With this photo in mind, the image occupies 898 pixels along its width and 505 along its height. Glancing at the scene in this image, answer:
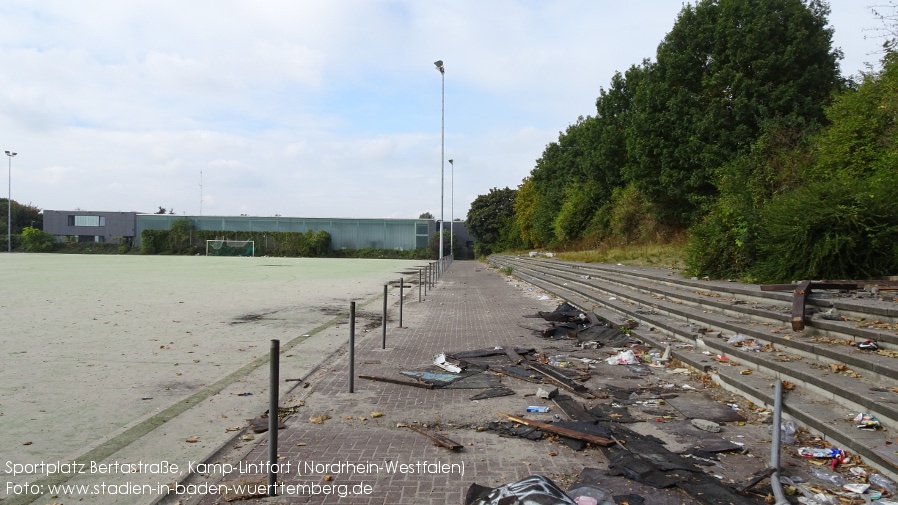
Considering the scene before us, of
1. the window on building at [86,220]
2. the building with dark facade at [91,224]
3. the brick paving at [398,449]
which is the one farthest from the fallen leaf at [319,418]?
the window on building at [86,220]

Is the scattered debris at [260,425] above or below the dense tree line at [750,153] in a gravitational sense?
below

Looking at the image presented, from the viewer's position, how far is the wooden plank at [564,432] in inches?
186

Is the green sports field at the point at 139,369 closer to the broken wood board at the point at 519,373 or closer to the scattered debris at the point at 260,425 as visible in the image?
the scattered debris at the point at 260,425

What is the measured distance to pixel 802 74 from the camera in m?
19.3

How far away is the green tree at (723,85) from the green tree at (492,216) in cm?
4369

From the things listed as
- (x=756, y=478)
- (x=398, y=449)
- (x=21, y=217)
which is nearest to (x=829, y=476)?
(x=756, y=478)

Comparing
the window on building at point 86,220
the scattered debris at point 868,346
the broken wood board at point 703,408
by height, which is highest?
the window on building at point 86,220

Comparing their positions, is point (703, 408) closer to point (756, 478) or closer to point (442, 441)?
point (756, 478)

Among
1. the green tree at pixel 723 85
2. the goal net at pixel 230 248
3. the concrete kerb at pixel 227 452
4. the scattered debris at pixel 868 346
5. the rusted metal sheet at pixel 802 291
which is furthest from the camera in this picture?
the goal net at pixel 230 248

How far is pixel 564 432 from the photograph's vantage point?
495 centimetres

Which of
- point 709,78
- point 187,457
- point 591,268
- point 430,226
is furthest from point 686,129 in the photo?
point 430,226

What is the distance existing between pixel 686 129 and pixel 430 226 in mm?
58183

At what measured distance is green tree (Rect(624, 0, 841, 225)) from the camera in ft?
62.7

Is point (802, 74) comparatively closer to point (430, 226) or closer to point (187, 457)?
point (187, 457)
